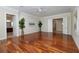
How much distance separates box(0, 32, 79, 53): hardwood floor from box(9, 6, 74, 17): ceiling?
0.65m

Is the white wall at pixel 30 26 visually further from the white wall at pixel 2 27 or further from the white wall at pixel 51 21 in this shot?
the white wall at pixel 2 27

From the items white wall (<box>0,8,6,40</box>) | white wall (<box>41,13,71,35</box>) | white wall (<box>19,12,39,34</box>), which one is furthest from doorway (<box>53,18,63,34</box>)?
white wall (<box>0,8,6,40</box>)

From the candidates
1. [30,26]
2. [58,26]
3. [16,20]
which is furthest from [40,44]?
[16,20]

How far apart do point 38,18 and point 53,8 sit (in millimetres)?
536

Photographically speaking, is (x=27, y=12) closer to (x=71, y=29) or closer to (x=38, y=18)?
(x=38, y=18)

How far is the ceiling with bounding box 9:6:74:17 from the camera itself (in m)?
2.49

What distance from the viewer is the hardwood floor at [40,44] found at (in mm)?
2607

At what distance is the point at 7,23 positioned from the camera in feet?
8.57

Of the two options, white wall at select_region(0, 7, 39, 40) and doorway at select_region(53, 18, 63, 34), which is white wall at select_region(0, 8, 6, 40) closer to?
white wall at select_region(0, 7, 39, 40)

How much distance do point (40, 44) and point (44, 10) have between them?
101 cm

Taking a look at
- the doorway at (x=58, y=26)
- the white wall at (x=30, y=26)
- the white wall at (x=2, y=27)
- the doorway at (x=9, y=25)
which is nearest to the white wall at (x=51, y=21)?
the doorway at (x=58, y=26)

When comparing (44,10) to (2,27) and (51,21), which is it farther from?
(2,27)
